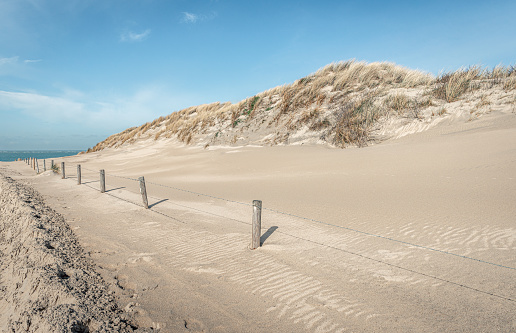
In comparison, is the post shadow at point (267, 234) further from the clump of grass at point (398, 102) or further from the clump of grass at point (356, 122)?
the clump of grass at point (398, 102)

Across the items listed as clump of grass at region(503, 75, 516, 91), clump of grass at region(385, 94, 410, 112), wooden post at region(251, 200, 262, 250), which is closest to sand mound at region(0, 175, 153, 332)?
wooden post at region(251, 200, 262, 250)

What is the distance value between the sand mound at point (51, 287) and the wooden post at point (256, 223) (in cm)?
231

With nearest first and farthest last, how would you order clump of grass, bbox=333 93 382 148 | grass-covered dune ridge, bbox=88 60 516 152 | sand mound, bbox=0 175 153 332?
1. sand mound, bbox=0 175 153 332
2. grass-covered dune ridge, bbox=88 60 516 152
3. clump of grass, bbox=333 93 382 148

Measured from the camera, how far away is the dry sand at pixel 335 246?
3133 mm

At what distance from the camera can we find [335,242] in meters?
4.98

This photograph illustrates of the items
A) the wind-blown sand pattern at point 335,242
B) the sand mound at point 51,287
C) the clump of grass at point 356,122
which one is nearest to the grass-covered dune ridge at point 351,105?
the clump of grass at point 356,122

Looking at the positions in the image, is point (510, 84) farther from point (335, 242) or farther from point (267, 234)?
point (267, 234)

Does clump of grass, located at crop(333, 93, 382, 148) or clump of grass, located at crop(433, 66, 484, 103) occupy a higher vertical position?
clump of grass, located at crop(433, 66, 484, 103)

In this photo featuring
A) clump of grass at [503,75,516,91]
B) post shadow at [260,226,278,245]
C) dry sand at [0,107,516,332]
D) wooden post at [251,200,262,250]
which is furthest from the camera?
clump of grass at [503,75,516,91]

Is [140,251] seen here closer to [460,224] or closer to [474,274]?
[474,274]

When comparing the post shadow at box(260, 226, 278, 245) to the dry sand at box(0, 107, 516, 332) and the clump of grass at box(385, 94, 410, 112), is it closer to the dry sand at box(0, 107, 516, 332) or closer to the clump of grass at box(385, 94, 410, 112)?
the dry sand at box(0, 107, 516, 332)

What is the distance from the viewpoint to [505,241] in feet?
14.1

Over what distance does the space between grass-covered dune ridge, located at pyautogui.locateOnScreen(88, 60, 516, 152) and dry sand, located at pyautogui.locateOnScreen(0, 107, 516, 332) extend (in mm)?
3061

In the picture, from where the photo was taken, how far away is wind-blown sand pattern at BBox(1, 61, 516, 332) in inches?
124
